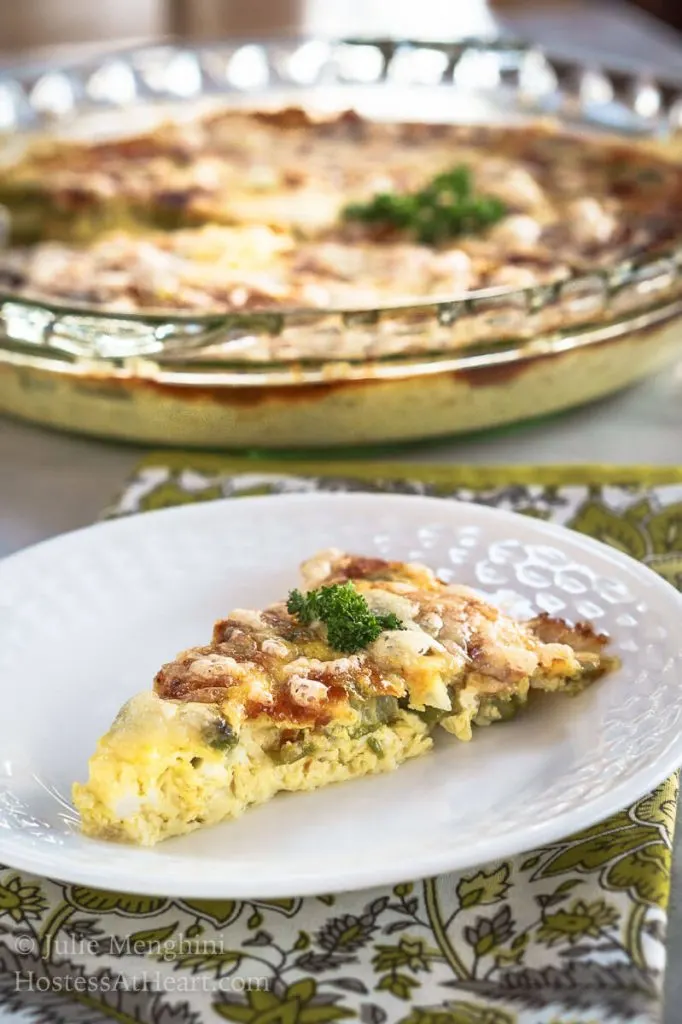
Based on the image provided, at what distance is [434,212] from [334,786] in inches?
68.7

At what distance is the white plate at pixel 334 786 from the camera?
4.11 feet

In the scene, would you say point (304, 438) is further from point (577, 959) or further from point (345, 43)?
point (345, 43)

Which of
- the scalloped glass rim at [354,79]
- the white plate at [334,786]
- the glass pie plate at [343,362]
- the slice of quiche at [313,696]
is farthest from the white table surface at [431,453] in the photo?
the scalloped glass rim at [354,79]

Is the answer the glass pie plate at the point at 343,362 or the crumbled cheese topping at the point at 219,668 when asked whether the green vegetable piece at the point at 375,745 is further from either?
the glass pie plate at the point at 343,362

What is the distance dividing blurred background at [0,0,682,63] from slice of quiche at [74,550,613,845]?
12.5 ft

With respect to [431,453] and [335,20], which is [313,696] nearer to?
[431,453]

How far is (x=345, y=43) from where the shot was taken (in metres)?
3.74

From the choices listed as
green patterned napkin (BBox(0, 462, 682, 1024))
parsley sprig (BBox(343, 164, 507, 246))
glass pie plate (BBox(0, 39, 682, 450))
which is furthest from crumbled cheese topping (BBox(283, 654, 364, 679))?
→ parsley sprig (BBox(343, 164, 507, 246))

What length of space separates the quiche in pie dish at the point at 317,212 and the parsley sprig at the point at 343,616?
0.70 m

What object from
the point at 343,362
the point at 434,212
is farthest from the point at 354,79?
the point at 343,362

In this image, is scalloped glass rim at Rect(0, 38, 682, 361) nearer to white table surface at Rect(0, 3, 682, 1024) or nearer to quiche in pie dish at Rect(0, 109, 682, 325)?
quiche in pie dish at Rect(0, 109, 682, 325)

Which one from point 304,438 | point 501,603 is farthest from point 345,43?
point 501,603

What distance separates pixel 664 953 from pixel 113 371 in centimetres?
131

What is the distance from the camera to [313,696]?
4.58 ft
